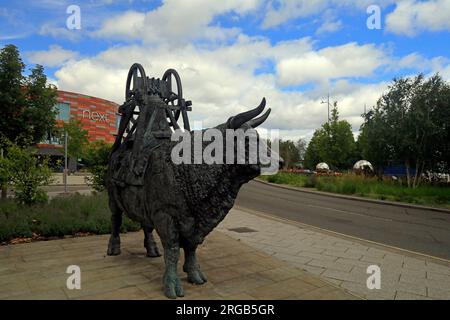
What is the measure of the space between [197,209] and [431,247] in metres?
6.70

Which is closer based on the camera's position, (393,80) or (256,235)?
(256,235)

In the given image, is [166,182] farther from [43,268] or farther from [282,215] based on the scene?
[282,215]

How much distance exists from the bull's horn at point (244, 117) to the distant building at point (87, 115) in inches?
1783

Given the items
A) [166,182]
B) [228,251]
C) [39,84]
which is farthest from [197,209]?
[39,84]

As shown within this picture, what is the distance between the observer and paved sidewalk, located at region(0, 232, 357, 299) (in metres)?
3.94

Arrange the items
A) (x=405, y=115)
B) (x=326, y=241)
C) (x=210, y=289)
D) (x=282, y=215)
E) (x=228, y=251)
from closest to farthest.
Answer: (x=210, y=289) < (x=228, y=251) < (x=326, y=241) < (x=282, y=215) < (x=405, y=115)

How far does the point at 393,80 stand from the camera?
22.7m

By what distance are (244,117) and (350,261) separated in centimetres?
399

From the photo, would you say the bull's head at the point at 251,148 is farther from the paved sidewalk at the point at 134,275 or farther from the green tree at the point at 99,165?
the green tree at the point at 99,165
